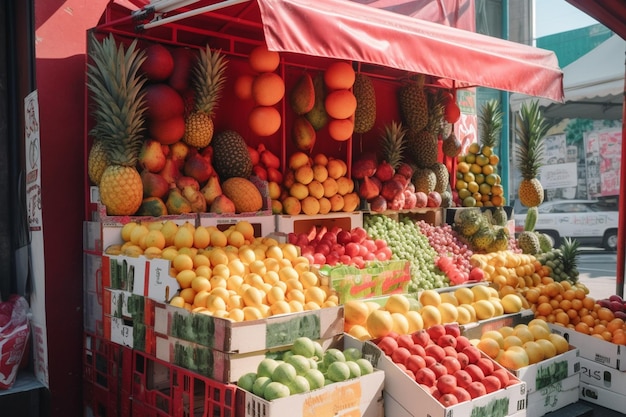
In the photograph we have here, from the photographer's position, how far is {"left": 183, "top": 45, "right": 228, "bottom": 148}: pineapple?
15.0 ft

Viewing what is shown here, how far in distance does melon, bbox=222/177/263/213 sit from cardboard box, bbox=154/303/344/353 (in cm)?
141

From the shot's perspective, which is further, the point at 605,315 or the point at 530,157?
the point at 530,157

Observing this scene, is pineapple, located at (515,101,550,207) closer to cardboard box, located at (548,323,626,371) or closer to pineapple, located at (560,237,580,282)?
pineapple, located at (560,237,580,282)

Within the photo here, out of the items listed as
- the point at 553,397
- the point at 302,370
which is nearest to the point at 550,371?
the point at 553,397

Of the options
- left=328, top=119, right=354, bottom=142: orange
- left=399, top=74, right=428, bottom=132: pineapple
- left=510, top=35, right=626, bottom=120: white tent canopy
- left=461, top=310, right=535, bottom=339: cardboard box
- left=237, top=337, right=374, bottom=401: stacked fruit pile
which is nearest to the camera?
left=237, top=337, right=374, bottom=401: stacked fruit pile

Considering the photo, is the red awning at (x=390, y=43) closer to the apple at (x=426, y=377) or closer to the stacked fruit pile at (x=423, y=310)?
the stacked fruit pile at (x=423, y=310)

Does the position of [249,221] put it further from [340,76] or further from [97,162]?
[340,76]

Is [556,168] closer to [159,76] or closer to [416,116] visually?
[416,116]

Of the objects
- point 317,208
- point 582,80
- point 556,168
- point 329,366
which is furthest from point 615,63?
point 556,168

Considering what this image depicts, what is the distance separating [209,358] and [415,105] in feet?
15.3

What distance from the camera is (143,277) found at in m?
3.54

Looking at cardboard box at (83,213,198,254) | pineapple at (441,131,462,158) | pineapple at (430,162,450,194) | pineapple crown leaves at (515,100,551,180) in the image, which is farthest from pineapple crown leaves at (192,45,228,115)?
pineapple crown leaves at (515,100,551,180)

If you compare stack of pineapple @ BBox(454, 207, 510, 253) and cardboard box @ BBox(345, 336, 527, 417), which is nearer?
cardboard box @ BBox(345, 336, 527, 417)

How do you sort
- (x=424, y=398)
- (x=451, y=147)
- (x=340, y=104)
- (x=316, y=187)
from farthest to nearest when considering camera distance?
(x=451, y=147)
(x=340, y=104)
(x=316, y=187)
(x=424, y=398)
